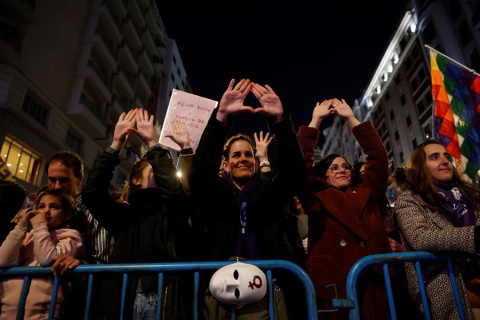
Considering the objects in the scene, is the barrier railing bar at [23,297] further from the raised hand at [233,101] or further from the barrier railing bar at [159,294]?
the raised hand at [233,101]

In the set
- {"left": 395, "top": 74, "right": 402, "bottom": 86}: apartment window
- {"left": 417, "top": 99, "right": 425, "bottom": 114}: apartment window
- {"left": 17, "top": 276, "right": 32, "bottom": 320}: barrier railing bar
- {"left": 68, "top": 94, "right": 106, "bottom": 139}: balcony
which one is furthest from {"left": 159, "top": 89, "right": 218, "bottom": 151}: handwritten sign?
{"left": 395, "top": 74, "right": 402, "bottom": 86}: apartment window

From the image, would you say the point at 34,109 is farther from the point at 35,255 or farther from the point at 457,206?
the point at 457,206

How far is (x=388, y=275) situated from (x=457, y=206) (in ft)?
3.03

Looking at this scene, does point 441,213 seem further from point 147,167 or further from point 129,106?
point 129,106

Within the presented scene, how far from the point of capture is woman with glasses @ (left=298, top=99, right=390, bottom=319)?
215cm

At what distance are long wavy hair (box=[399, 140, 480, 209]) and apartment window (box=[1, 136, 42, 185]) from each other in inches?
533

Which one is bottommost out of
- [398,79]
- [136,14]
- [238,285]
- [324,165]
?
[238,285]

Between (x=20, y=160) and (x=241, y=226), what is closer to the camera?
(x=241, y=226)

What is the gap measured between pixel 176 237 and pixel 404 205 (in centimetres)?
178

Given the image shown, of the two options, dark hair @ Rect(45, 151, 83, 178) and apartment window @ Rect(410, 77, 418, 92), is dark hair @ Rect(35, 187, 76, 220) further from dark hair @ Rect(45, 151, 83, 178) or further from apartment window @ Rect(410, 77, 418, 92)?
apartment window @ Rect(410, 77, 418, 92)

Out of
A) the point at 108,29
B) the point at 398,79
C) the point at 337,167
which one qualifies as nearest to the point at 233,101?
the point at 337,167

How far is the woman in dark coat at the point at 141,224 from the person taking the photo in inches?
77.7

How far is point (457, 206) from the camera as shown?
2.38 meters

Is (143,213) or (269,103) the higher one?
(269,103)
